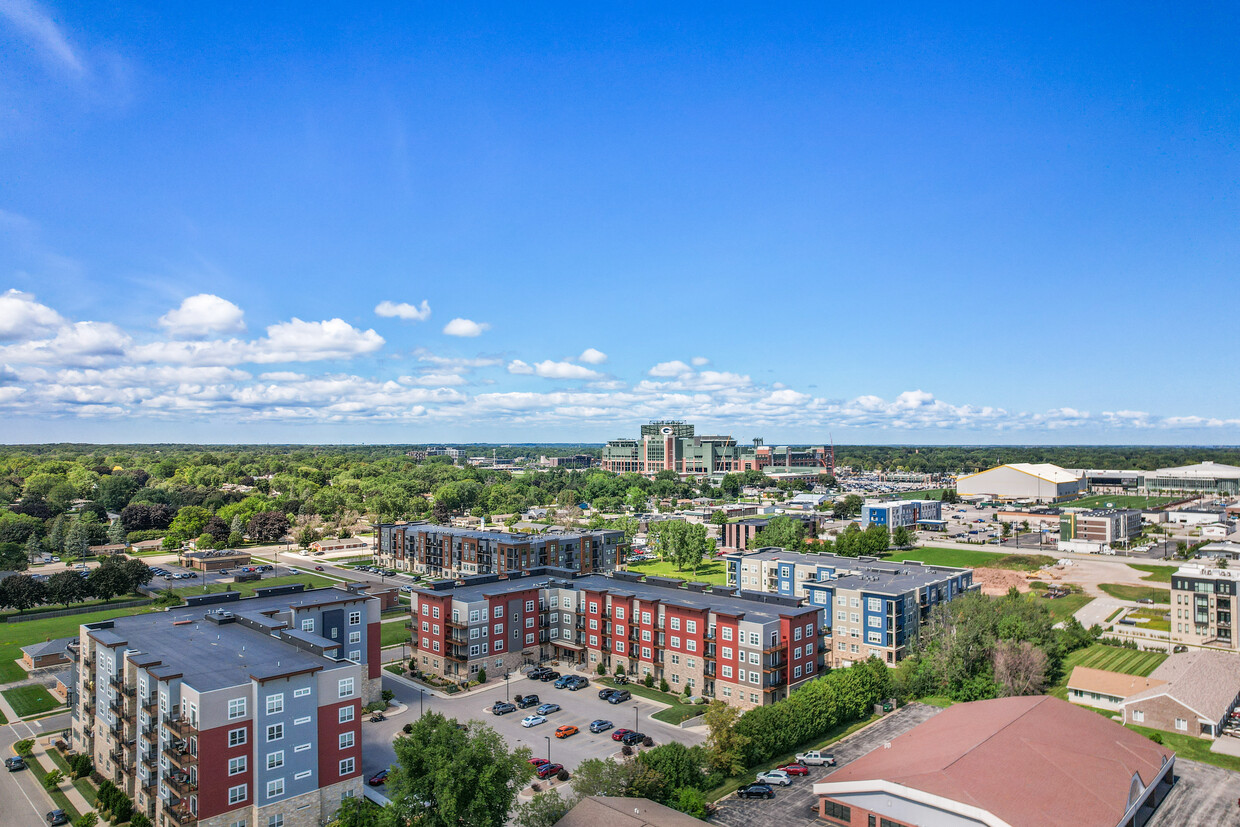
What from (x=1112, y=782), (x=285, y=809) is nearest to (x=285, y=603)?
(x=285, y=809)

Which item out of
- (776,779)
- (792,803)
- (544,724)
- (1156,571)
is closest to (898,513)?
(1156,571)

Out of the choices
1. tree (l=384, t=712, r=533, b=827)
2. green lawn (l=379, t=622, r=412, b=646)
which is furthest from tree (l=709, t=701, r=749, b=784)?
green lawn (l=379, t=622, r=412, b=646)

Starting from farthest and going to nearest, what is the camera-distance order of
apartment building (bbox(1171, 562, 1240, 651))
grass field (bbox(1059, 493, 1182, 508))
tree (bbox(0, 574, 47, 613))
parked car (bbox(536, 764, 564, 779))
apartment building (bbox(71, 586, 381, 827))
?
grass field (bbox(1059, 493, 1182, 508))
tree (bbox(0, 574, 47, 613))
apartment building (bbox(1171, 562, 1240, 651))
parked car (bbox(536, 764, 564, 779))
apartment building (bbox(71, 586, 381, 827))

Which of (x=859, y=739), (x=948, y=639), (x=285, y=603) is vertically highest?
(x=285, y=603)

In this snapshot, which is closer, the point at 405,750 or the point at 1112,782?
the point at 405,750

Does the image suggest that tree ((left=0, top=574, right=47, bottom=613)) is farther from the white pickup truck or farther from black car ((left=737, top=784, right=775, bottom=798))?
the white pickup truck

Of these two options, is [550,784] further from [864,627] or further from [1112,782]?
[864,627]

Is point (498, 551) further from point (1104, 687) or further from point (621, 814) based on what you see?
point (1104, 687)
